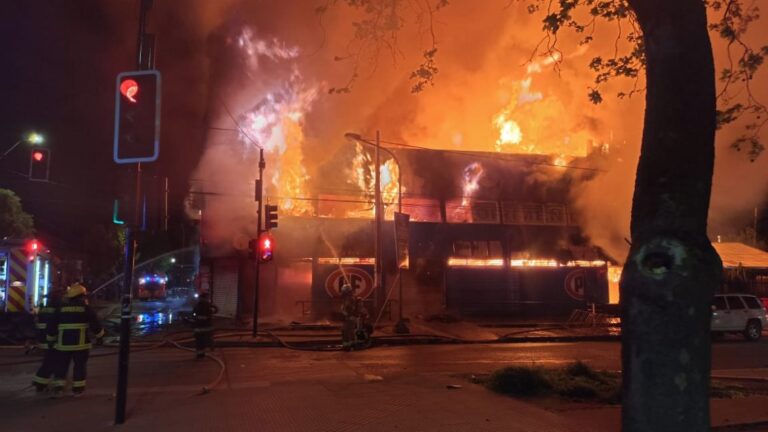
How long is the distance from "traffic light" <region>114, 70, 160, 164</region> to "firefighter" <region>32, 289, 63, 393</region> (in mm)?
3364

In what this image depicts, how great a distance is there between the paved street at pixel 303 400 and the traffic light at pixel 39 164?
3.80 m

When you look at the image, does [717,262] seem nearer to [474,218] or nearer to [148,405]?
[148,405]

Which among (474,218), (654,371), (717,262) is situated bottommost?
(654,371)

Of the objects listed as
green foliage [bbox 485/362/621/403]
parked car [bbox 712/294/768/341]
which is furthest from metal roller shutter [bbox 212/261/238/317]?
parked car [bbox 712/294/768/341]

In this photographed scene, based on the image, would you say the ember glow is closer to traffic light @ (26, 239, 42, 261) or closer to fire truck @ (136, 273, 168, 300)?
traffic light @ (26, 239, 42, 261)

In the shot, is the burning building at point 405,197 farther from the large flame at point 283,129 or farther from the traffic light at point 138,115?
the traffic light at point 138,115

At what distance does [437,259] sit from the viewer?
2388 centimetres

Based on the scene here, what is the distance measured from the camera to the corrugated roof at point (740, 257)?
2311 cm

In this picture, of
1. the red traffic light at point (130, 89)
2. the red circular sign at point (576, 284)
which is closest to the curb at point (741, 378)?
the red traffic light at point (130, 89)

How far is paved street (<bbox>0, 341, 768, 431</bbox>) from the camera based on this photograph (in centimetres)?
622

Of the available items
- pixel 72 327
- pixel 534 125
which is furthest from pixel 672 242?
pixel 534 125

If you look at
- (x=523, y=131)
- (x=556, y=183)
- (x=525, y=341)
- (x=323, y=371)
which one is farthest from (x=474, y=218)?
(x=323, y=371)

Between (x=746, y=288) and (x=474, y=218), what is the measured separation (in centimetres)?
1252

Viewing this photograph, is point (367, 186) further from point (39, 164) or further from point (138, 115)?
point (138, 115)
